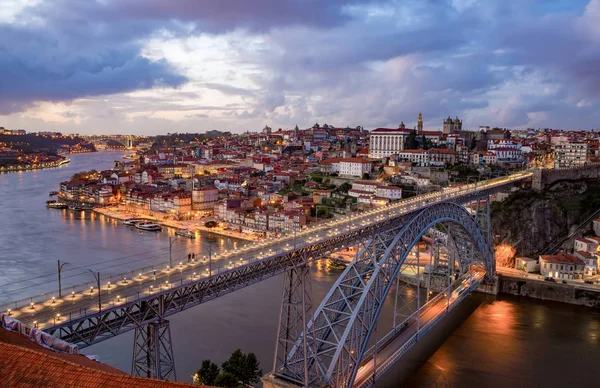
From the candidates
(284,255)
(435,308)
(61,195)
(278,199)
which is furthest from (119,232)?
(284,255)

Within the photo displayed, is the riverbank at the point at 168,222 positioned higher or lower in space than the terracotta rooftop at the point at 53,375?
lower

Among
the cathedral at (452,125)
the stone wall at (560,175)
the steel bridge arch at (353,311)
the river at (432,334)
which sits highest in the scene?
the cathedral at (452,125)

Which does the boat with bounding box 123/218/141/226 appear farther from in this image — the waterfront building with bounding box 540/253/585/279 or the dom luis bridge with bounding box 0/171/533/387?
the waterfront building with bounding box 540/253/585/279

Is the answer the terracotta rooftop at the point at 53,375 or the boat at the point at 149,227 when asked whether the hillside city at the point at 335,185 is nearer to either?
the boat at the point at 149,227

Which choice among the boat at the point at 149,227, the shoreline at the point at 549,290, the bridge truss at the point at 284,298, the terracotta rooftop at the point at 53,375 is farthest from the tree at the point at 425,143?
the terracotta rooftop at the point at 53,375

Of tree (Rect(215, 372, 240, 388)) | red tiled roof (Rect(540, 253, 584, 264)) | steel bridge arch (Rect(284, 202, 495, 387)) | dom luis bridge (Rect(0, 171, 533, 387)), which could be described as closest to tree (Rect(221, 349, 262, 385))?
tree (Rect(215, 372, 240, 388))

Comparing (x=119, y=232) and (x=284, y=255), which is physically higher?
(x=284, y=255)

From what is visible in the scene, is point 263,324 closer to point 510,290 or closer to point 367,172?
point 510,290
